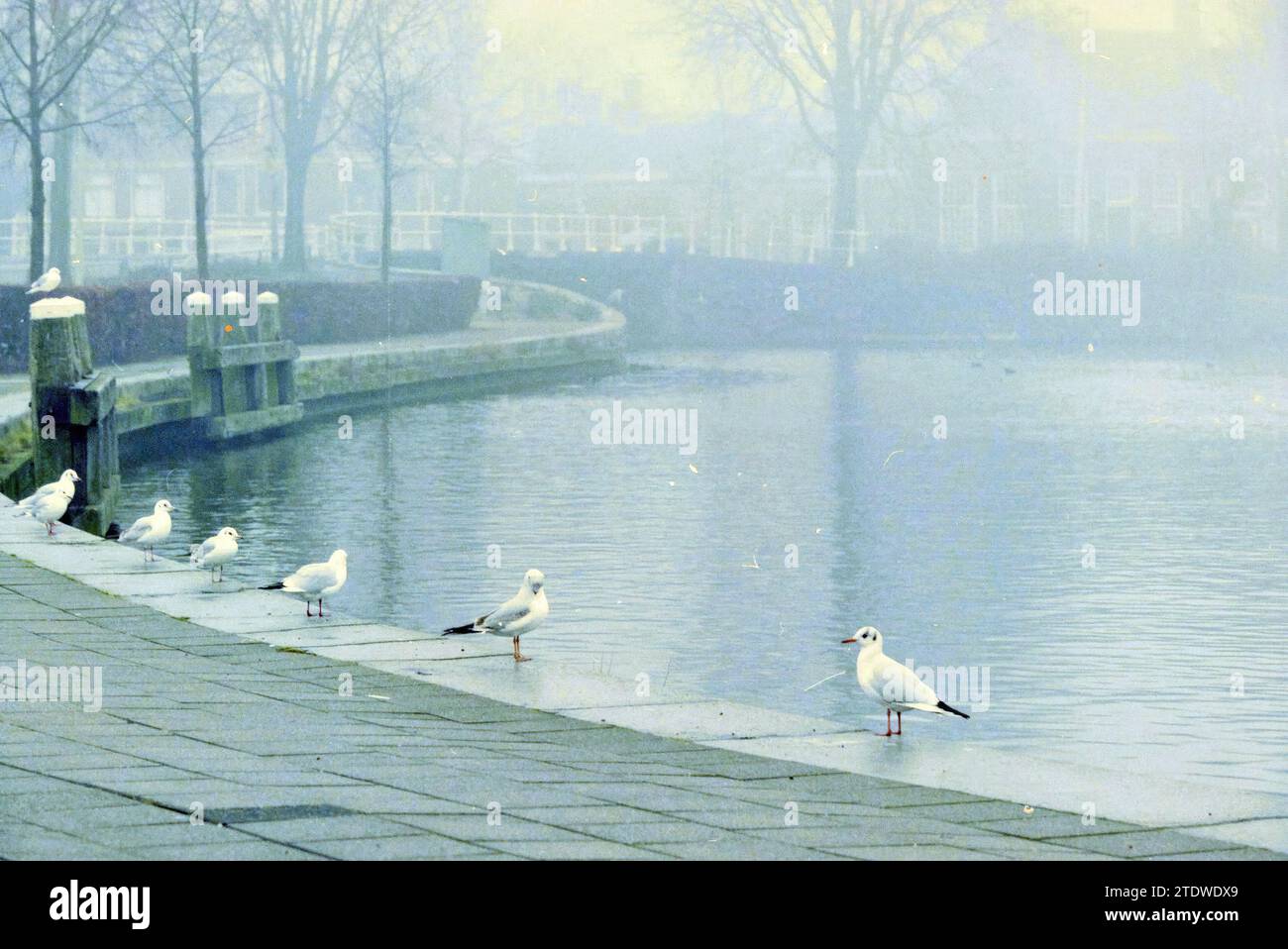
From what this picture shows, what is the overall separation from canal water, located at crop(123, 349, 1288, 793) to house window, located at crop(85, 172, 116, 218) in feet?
183

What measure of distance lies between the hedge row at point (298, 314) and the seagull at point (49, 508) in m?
14.2

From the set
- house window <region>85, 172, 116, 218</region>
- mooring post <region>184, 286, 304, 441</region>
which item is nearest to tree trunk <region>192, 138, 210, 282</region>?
mooring post <region>184, 286, 304, 441</region>

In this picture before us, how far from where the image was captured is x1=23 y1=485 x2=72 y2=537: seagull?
13969 millimetres

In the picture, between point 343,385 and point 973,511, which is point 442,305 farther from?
point 973,511

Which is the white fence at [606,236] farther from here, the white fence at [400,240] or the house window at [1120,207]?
the house window at [1120,207]

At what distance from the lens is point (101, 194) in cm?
8731

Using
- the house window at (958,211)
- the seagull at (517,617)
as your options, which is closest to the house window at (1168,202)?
the house window at (958,211)

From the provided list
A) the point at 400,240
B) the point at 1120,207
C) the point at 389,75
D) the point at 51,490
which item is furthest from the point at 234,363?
the point at 1120,207

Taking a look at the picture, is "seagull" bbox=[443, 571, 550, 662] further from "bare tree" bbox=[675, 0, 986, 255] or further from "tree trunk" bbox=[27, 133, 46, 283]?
"bare tree" bbox=[675, 0, 986, 255]

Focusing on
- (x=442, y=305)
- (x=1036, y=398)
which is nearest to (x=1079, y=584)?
(x=1036, y=398)

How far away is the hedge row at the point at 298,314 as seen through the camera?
94.4ft

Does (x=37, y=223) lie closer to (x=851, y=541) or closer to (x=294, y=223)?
(x=294, y=223)

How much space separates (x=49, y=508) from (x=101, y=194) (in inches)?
3022
